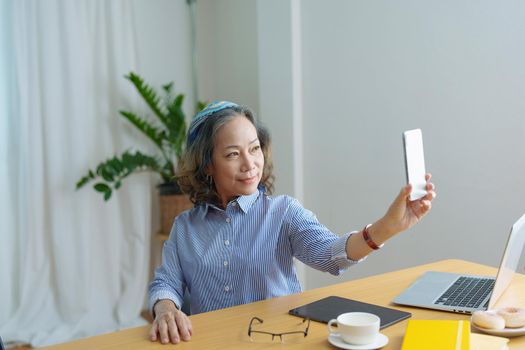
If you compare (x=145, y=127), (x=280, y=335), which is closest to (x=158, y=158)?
(x=145, y=127)

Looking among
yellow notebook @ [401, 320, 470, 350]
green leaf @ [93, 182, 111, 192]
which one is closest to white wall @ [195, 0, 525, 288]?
green leaf @ [93, 182, 111, 192]

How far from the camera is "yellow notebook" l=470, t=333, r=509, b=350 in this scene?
128 cm

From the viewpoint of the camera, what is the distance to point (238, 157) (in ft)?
6.15

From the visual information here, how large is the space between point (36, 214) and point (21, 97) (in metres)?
0.67

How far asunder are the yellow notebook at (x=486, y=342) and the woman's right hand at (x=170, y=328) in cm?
63

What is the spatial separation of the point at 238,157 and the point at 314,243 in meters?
0.34

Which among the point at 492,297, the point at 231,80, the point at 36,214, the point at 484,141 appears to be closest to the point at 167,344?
the point at 492,297

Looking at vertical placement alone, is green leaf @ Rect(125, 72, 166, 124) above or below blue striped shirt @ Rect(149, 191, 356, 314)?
above

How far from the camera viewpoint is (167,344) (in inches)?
57.4

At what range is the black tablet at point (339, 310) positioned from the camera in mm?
1544

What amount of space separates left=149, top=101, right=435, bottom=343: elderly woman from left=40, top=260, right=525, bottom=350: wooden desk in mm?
137

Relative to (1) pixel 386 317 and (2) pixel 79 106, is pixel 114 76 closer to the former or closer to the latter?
(2) pixel 79 106

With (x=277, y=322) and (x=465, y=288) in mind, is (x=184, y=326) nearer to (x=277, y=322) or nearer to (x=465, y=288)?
(x=277, y=322)

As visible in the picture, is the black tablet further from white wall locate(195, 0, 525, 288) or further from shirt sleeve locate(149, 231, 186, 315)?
white wall locate(195, 0, 525, 288)
